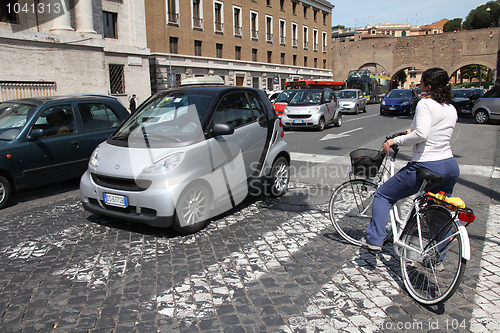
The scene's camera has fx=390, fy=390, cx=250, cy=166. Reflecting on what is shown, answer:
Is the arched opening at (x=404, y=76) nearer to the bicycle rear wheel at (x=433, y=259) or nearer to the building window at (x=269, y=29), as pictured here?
the building window at (x=269, y=29)

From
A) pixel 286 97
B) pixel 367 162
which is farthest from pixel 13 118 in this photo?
pixel 286 97

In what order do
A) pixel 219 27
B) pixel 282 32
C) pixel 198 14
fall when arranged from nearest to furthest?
1. pixel 198 14
2. pixel 219 27
3. pixel 282 32

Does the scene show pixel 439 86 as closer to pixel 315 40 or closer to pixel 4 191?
pixel 4 191

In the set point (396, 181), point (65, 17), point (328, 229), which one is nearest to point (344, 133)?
point (328, 229)

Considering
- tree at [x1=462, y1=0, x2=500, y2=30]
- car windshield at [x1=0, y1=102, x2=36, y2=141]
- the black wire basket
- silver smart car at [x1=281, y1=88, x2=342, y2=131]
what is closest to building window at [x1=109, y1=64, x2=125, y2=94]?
silver smart car at [x1=281, y1=88, x2=342, y2=131]

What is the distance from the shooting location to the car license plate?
444cm

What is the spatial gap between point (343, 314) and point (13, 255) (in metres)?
3.45

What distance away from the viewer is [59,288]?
11.3 feet

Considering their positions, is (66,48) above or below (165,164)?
above

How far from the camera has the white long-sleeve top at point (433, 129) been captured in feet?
10.7

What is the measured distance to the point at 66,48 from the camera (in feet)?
76.0

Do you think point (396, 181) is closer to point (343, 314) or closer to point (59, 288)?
point (343, 314)

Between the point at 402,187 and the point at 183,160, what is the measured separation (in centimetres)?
233

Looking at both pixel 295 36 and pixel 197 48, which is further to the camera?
pixel 295 36
